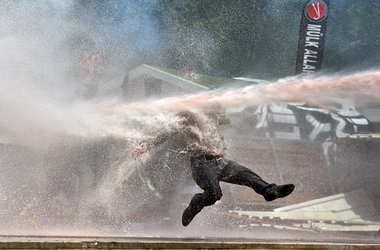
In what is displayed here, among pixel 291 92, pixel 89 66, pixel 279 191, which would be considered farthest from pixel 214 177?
pixel 89 66

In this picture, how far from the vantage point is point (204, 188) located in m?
6.07

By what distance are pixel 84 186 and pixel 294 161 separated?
5648 mm

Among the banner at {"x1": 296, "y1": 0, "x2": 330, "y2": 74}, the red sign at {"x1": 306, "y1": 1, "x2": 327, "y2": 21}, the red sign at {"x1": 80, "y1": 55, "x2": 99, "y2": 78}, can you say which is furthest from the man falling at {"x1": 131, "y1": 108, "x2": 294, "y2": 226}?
the red sign at {"x1": 306, "y1": 1, "x2": 327, "y2": 21}

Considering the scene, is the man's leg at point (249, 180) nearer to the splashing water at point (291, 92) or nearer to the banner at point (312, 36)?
the splashing water at point (291, 92)

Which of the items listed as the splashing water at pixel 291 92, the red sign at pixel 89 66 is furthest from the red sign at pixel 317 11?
the splashing water at pixel 291 92

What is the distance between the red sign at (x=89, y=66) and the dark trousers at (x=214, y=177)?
27.4ft

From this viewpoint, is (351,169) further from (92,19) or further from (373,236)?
(92,19)

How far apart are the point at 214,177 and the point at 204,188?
202mm

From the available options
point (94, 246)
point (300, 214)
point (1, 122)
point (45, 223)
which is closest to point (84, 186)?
point (45, 223)

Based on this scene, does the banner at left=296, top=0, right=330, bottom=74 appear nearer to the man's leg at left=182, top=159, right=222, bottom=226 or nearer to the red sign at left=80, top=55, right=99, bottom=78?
the red sign at left=80, top=55, right=99, bottom=78

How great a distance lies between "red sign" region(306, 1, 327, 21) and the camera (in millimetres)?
15094

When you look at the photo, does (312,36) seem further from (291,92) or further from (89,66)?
(291,92)

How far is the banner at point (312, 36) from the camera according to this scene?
15.1 metres

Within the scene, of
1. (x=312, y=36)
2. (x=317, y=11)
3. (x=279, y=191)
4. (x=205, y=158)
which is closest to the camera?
(x=279, y=191)
